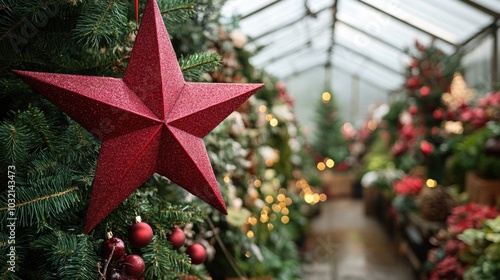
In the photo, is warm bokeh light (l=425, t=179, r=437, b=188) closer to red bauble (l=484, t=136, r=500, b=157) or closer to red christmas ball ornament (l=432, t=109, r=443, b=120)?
red christmas ball ornament (l=432, t=109, r=443, b=120)

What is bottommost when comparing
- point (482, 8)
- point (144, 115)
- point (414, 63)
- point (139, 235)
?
point (139, 235)

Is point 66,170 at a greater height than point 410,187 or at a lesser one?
A: greater

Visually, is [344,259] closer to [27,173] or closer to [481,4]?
[481,4]

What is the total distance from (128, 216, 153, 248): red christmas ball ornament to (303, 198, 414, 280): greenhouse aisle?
119 inches

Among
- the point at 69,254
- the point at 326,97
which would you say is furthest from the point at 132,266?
the point at 326,97

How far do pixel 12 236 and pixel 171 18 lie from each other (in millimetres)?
699

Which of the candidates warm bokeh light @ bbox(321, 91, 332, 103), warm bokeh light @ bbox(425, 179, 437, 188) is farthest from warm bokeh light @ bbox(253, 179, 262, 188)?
warm bokeh light @ bbox(321, 91, 332, 103)

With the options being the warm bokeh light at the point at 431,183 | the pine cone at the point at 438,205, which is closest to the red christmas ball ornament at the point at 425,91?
the warm bokeh light at the point at 431,183

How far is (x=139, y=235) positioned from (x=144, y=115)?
0.99 feet

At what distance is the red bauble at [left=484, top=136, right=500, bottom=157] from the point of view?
4.41 m

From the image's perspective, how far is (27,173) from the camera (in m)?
1.20

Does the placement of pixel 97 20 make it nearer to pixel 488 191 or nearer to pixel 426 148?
pixel 488 191

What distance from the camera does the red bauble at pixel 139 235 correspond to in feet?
4.18

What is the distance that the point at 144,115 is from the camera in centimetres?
122
